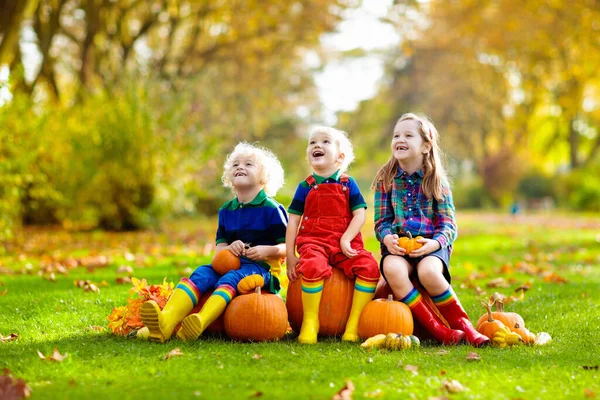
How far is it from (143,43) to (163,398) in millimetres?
22814

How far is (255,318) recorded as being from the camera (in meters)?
4.84

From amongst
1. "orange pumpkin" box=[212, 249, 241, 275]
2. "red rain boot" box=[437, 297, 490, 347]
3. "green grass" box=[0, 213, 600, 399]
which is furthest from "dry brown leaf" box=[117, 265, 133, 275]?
"red rain boot" box=[437, 297, 490, 347]

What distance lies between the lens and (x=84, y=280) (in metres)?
7.27

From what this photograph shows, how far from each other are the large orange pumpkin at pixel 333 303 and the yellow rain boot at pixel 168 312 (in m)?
0.71

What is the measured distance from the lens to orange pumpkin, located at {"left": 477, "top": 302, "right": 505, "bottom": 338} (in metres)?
4.93

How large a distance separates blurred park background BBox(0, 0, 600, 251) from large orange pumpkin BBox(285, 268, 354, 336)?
1383 mm

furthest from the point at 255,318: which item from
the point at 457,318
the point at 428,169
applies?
the point at 428,169

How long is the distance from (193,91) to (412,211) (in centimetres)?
1913

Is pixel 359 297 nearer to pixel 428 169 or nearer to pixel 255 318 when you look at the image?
pixel 255 318

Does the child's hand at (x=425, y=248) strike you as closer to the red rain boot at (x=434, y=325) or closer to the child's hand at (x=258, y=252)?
the red rain boot at (x=434, y=325)

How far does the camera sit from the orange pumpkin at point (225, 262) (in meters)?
5.15

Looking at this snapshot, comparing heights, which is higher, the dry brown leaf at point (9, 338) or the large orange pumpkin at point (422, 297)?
the large orange pumpkin at point (422, 297)

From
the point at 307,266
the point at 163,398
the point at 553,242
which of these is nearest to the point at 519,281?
the point at 307,266

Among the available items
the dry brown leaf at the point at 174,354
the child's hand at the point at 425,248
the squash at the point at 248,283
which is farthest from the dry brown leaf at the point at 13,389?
the child's hand at the point at 425,248
